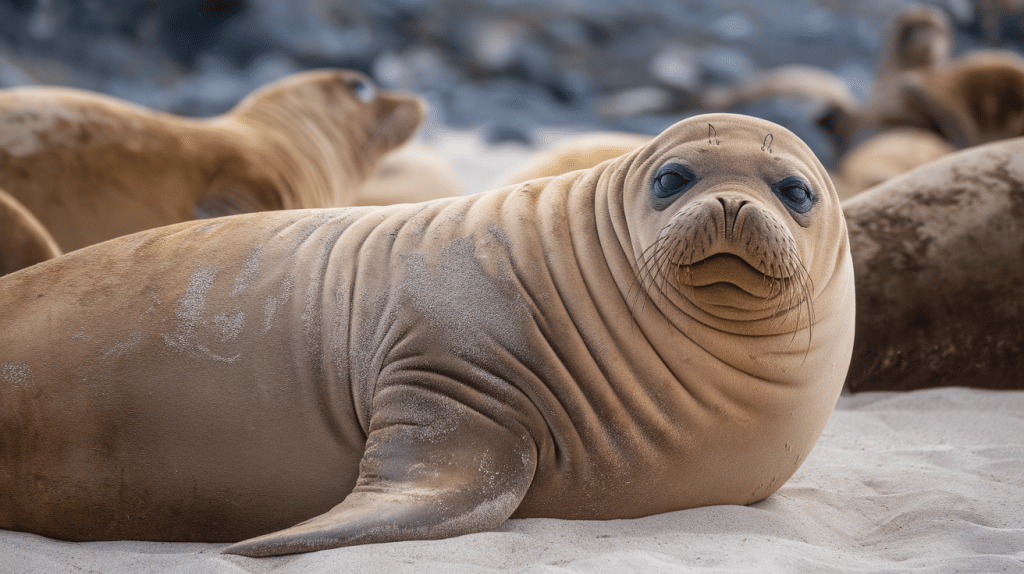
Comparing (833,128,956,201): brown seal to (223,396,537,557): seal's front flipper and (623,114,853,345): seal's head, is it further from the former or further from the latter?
(223,396,537,557): seal's front flipper

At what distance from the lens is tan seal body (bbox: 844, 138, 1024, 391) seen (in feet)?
12.8

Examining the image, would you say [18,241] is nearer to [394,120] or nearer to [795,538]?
[795,538]

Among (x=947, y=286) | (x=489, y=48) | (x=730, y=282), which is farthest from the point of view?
(x=489, y=48)

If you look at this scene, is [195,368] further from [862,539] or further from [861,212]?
[861,212]

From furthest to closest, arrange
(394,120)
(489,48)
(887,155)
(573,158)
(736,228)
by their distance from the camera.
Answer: (489,48) → (887,155) → (394,120) → (573,158) → (736,228)

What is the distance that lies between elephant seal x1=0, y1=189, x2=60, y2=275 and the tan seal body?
3204 mm

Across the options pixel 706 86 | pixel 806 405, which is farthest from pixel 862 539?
pixel 706 86

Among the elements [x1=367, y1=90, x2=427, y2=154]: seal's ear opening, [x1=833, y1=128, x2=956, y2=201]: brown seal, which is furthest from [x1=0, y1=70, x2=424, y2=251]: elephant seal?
[x1=833, y1=128, x2=956, y2=201]: brown seal

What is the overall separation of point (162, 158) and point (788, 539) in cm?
415

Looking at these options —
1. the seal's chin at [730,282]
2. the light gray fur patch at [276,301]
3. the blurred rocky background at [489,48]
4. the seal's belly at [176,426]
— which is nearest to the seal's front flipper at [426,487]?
the seal's belly at [176,426]

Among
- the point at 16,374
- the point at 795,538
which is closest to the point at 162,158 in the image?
the point at 16,374

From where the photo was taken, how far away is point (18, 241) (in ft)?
11.9

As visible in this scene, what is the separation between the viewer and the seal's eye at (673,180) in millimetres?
2550

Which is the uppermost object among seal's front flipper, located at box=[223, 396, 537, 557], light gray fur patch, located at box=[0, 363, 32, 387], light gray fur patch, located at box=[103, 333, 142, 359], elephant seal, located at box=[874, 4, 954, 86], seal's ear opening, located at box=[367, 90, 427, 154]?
elephant seal, located at box=[874, 4, 954, 86]
